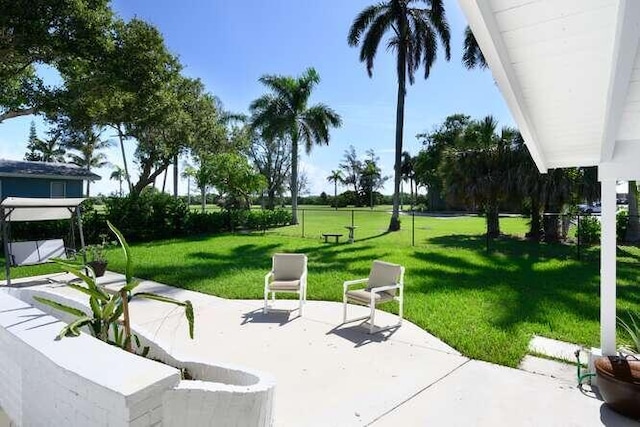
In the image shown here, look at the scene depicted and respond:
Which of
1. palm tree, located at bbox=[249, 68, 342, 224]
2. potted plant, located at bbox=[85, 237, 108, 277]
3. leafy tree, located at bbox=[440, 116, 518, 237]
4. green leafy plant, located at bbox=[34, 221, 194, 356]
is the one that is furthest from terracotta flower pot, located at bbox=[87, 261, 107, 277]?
palm tree, located at bbox=[249, 68, 342, 224]

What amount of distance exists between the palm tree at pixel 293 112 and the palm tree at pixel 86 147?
14409 millimetres

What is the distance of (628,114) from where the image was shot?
112 inches

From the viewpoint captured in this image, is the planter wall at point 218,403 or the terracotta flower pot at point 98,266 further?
the terracotta flower pot at point 98,266

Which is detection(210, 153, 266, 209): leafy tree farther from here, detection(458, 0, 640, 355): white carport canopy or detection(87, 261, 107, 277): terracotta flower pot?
detection(458, 0, 640, 355): white carport canopy

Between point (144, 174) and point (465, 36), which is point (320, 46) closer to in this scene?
point (465, 36)

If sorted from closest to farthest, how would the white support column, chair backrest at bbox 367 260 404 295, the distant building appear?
the white support column, chair backrest at bbox 367 260 404 295, the distant building

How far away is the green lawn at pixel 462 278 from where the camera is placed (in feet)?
17.7

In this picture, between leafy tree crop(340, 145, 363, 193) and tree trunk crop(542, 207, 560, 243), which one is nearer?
tree trunk crop(542, 207, 560, 243)

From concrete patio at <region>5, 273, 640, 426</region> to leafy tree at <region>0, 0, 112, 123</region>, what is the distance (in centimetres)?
1104

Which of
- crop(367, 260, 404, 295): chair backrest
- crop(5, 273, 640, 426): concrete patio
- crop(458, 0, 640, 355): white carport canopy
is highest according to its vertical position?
crop(458, 0, 640, 355): white carport canopy

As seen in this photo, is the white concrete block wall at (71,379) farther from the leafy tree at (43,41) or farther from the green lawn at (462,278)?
the leafy tree at (43,41)

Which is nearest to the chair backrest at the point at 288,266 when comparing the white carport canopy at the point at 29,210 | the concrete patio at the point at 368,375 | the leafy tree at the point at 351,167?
the concrete patio at the point at 368,375

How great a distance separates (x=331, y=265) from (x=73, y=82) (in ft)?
39.9

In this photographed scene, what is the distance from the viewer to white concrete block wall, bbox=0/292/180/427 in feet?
6.05
